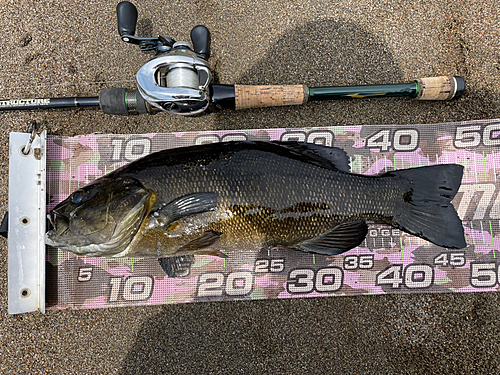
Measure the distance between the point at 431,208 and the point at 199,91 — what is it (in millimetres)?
1674

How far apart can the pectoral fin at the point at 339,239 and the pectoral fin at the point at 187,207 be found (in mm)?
658

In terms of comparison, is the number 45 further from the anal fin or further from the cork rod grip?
the anal fin

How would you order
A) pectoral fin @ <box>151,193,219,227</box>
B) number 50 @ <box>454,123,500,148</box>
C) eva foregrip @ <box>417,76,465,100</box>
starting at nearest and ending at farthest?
pectoral fin @ <box>151,193,219,227</box>
eva foregrip @ <box>417,76,465,100</box>
number 50 @ <box>454,123,500,148</box>

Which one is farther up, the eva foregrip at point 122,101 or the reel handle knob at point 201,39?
the reel handle knob at point 201,39

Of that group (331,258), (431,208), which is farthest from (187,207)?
(431,208)

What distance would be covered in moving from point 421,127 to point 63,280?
3103 millimetres

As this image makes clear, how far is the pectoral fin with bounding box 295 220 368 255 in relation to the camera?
1832 mm

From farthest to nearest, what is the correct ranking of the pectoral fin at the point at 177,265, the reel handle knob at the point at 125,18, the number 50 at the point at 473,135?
the number 50 at the point at 473,135 → the pectoral fin at the point at 177,265 → the reel handle knob at the point at 125,18

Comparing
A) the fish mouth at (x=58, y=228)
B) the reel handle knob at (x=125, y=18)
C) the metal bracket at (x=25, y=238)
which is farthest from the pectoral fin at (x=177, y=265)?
the reel handle knob at (x=125, y=18)

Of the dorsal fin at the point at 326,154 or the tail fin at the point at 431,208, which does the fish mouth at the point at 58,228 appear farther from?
the tail fin at the point at 431,208

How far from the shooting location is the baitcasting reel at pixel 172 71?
1856 millimetres

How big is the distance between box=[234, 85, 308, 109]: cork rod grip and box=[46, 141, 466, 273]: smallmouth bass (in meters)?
0.52

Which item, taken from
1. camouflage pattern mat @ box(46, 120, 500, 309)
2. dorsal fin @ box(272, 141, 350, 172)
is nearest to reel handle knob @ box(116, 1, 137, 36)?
camouflage pattern mat @ box(46, 120, 500, 309)

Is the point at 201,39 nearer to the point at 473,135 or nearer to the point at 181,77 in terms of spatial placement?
the point at 181,77
